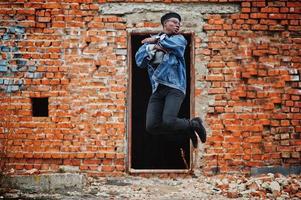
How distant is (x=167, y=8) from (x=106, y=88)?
1587 millimetres

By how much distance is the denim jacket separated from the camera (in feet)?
16.0

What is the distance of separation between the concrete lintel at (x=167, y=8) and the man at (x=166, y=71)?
2077mm

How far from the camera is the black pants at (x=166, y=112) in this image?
4.98 meters

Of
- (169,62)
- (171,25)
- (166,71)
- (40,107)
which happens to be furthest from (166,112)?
(40,107)

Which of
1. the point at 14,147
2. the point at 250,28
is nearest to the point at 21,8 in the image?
the point at 14,147

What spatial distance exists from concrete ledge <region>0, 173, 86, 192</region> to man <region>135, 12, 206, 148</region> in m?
1.61

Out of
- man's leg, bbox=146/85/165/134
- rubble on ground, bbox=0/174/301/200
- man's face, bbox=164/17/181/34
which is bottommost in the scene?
rubble on ground, bbox=0/174/301/200

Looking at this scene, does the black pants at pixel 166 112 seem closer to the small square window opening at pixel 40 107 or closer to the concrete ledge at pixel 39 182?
the concrete ledge at pixel 39 182

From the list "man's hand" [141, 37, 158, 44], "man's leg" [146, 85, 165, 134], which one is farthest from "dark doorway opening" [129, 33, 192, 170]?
"man's hand" [141, 37, 158, 44]

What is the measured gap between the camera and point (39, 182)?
230 inches

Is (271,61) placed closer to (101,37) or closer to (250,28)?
(250,28)

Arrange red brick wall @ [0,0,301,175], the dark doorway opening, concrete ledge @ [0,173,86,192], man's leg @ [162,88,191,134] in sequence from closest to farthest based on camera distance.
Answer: man's leg @ [162,88,191,134]
concrete ledge @ [0,173,86,192]
red brick wall @ [0,0,301,175]
the dark doorway opening

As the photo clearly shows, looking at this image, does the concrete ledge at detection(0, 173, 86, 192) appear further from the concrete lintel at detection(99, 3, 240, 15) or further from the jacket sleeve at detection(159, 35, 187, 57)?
the concrete lintel at detection(99, 3, 240, 15)

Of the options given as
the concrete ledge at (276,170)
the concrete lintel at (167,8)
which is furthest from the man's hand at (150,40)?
the concrete ledge at (276,170)
